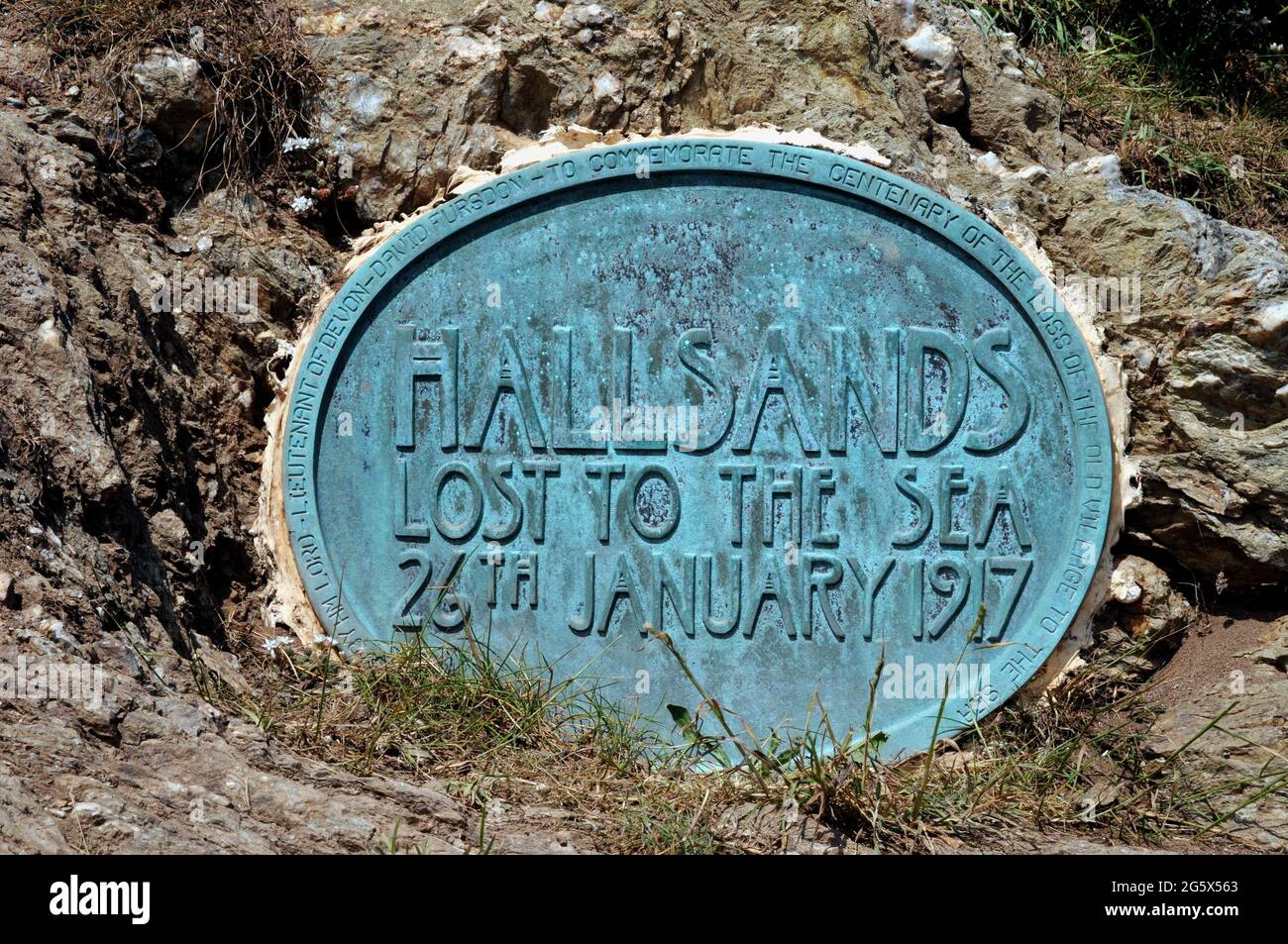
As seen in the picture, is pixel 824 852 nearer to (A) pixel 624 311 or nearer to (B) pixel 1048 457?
(B) pixel 1048 457

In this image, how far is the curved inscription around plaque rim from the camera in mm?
3445

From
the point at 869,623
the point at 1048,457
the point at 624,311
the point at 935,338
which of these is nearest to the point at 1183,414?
the point at 1048,457

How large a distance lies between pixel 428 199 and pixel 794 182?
1.03 meters

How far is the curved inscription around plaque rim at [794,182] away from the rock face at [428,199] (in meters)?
0.20

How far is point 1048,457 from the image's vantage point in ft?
11.4

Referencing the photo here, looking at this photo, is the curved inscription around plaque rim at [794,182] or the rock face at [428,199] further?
the curved inscription around plaque rim at [794,182]

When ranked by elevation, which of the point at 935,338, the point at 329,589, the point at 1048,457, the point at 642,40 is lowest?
the point at 329,589

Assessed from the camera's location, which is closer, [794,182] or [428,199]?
[794,182]

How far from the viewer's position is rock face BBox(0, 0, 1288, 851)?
316 centimetres

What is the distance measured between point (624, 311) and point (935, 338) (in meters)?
0.81

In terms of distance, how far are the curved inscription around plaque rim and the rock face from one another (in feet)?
0.64

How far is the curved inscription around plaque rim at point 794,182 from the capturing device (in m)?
3.45

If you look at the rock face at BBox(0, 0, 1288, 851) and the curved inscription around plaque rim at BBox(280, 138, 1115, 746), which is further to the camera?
the curved inscription around plaque rim at BBox(280, 138, 1115, 746)

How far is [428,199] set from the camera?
3.81 metres
